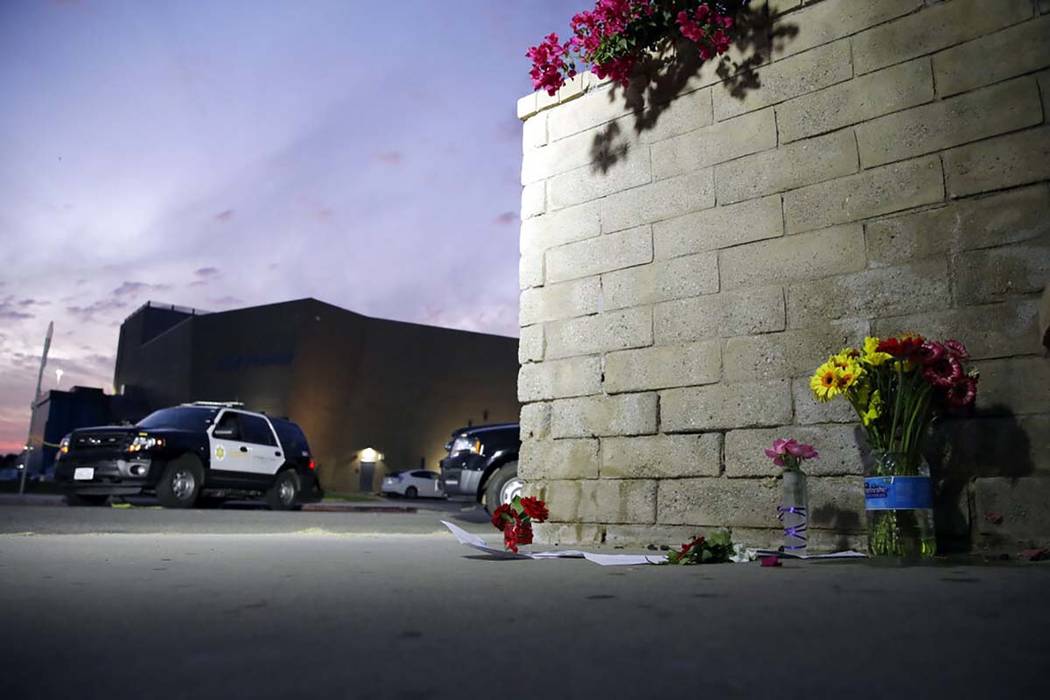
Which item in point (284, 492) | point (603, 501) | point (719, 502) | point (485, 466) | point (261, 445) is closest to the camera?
point (719, 502)

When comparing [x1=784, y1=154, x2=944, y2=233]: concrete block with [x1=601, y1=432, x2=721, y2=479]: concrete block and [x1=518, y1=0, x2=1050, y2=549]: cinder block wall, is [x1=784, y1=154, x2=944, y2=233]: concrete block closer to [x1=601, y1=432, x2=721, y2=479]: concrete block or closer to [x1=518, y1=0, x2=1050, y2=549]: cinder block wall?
[x1=518, y1=0, x2=1050, y2=549]: cinder block wall

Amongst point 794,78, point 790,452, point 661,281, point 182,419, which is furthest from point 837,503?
point 182,419

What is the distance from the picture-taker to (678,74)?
207 inches

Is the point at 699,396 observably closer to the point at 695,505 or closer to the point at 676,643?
the point at 695,505

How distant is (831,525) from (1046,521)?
95 centimetres

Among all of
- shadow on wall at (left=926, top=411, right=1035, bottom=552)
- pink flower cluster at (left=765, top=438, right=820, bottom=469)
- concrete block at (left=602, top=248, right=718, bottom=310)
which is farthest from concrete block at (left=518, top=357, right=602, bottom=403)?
shadow on wall at (left=926, top=411, right=1035, bottom=552)

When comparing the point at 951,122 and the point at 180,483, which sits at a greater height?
the point at 951,122

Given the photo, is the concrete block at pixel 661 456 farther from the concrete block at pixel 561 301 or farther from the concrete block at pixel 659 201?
the concrete block at pixel 659 201

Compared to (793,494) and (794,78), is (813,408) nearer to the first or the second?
(793,494)

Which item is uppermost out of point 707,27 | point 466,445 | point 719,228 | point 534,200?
point 707,27

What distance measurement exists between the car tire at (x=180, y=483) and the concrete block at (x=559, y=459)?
6.94 metres

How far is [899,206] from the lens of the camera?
417cm

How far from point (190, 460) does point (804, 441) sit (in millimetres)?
9094

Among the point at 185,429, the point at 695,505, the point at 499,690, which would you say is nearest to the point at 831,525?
the point at 695,505
